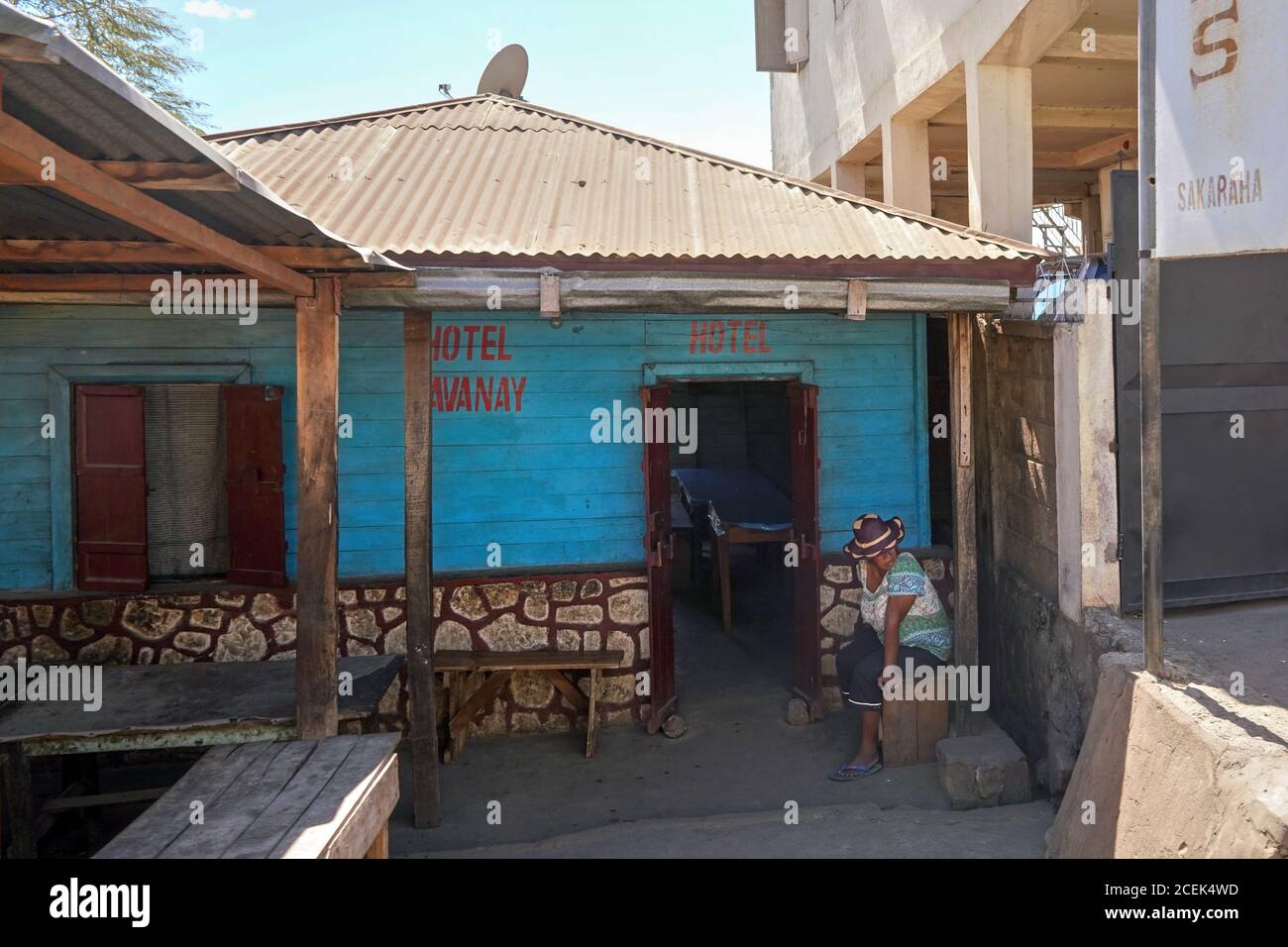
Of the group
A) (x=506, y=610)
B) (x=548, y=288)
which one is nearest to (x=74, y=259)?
(x=548, y=288)

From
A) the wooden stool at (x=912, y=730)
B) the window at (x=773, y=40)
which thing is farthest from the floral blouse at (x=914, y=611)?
the window at (x=773, y=40)

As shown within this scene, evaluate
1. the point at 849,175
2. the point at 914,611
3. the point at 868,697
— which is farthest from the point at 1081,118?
the point at 868,697

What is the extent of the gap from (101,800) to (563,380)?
3.98 meters

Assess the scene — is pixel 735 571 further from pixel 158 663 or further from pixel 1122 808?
pixel 1122 808

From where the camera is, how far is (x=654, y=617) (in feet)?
24.8

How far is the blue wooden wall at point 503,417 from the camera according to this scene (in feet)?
23.3

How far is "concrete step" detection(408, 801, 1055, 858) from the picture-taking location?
5.48m

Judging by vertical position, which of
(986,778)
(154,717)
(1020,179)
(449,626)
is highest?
(1020,179)

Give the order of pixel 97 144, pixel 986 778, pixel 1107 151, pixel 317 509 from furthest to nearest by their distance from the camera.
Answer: pixel 1107 151, pixel 986 778, pixel 317 509, pixel 97 144

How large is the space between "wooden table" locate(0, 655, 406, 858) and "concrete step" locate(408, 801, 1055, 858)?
46.9 inches

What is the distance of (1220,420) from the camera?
6.23 metres

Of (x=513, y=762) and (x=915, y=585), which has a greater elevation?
(x=915, y=585)

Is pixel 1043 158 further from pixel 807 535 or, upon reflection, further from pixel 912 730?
pixel 912 730

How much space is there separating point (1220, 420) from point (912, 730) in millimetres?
2754
